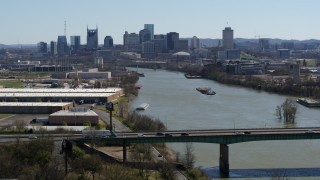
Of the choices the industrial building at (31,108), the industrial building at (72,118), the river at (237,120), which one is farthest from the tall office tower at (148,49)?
the industrial building at (72,118)

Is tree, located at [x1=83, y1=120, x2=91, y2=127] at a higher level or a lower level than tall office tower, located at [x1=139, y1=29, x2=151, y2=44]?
lower

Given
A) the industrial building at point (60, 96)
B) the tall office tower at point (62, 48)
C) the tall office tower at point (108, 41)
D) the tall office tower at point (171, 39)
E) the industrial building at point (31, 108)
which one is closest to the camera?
the industrial building at point (31, 108)

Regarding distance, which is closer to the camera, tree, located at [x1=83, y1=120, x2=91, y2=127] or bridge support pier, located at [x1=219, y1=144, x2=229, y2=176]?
bridge support pier, located at [x1=219, y1=144, x2=229, y2=176]

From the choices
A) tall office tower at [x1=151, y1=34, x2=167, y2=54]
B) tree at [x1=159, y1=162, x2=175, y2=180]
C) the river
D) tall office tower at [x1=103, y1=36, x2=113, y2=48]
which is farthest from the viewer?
tall office tower at [x1=103, y1=36, x2=113, y2=48]

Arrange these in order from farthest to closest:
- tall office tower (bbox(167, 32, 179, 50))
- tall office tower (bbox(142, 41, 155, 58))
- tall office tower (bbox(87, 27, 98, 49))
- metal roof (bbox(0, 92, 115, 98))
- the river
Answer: tall office tower (bbox(87, 27, 98, 49))
tall office tower (bbox(167, 32, 179, 50))
tall office tower (bbox(142, 41, 155, 58))
metal roof (bbox(0, 92, 115, 98))
the river

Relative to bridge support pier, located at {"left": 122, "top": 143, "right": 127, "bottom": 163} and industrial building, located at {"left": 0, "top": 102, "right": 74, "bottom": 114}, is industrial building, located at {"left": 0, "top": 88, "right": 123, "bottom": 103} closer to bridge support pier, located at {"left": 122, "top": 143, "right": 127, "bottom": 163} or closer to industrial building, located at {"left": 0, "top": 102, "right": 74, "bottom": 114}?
industrial building, located at {"left": 0, "top": 102, "right": 74, "bottom": 114}

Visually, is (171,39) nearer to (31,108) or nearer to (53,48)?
(53,48)

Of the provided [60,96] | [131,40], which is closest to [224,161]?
[60,96]

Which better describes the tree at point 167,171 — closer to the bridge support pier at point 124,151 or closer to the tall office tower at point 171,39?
the bridge support pier at point 124,151

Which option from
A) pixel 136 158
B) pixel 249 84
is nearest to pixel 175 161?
pixel 136 158

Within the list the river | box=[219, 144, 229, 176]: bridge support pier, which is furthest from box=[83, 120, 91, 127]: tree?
box=[219, 144, 229, 176]: bridge support pier
